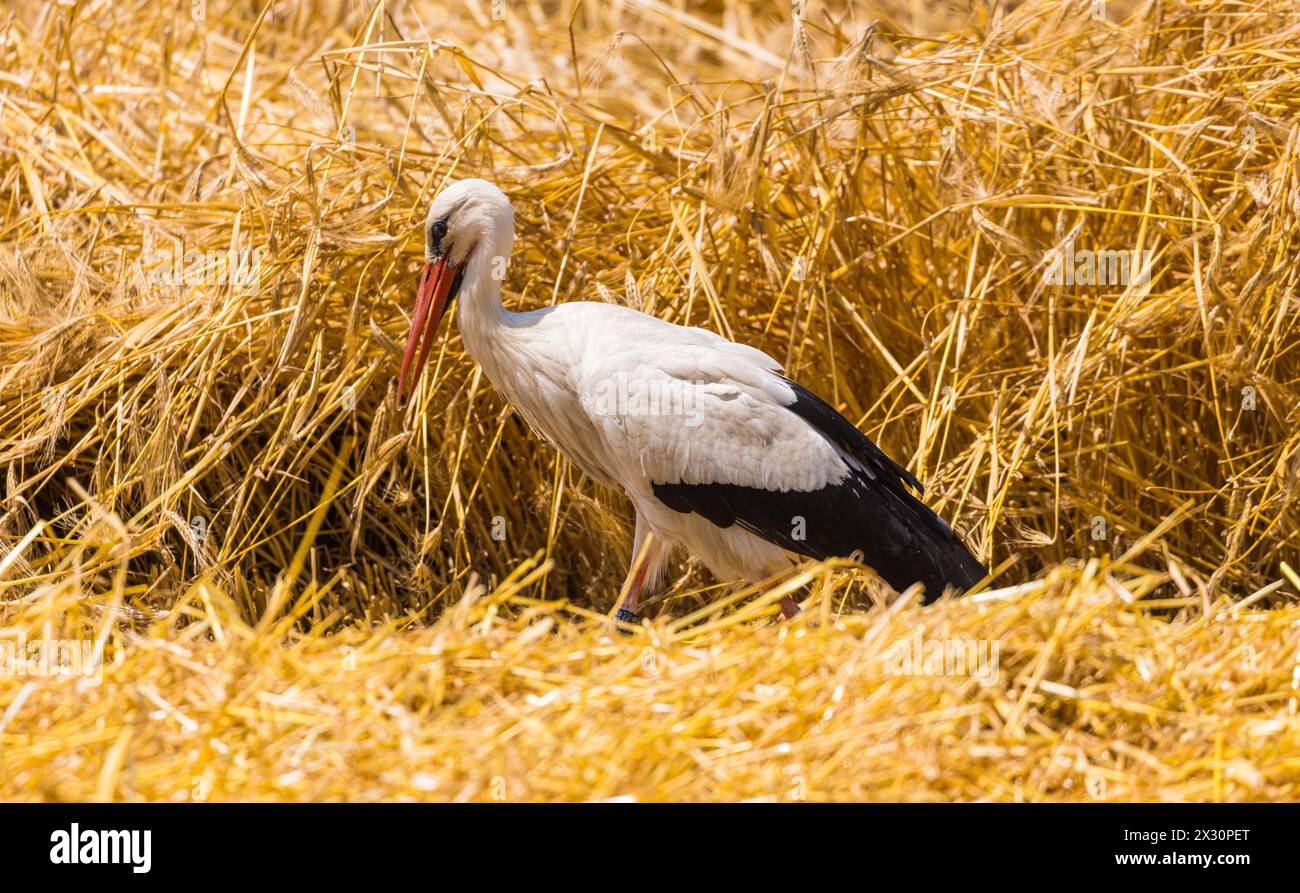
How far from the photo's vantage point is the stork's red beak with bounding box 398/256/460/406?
128 inches

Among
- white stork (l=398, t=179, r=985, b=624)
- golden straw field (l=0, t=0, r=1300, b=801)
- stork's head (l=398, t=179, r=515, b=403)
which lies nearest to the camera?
white stork (l=398, t=179, r=985, b=624)

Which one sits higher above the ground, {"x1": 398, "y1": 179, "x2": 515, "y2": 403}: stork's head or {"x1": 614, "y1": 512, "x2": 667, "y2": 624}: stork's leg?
{"x1": 398, "y1": 179, "x2": 515, "y2": 403}: stork's head

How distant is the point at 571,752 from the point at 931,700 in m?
0.58

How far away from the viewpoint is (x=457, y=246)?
323 centimetres

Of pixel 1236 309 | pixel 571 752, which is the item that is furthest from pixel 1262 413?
pixel 571 752

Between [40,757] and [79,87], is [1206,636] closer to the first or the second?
[40,757]

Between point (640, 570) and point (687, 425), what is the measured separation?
0.45 meters

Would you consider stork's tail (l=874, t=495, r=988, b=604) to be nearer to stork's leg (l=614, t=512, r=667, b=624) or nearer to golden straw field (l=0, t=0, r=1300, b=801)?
golden straw field (l=0, t=0, r=1300, b=801)

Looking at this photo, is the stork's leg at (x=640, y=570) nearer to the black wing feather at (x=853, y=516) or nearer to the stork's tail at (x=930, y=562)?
the black wing feather at (x=853, y=516)

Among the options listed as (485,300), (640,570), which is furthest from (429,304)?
(640,570)

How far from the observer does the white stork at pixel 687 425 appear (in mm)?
3080

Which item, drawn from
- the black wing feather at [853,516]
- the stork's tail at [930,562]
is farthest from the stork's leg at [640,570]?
the stork's tail at [930,562]

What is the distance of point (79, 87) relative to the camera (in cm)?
452

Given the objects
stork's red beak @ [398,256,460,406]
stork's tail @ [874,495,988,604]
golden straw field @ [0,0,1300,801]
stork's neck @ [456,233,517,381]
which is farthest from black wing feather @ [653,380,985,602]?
stork's red beak @ [398,256,460,406]
